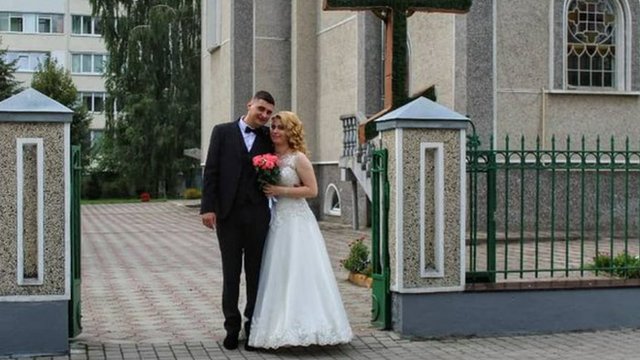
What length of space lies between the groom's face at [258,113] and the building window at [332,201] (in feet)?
55.6

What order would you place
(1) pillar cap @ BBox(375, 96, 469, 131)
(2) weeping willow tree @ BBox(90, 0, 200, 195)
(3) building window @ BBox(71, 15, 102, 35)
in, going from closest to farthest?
(1) pillar cap @ BBox(375, 96, 469, 131)
(2) weeping willow tree @ BBox(90, 0, 200, 195)
(3) building window @ BBox(71, 15, 102, 35)

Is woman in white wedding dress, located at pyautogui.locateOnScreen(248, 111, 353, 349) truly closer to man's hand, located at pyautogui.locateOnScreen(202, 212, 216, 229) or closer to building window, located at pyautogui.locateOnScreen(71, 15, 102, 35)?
man's hand, located at pyautogui.locateOnScreen(202, 212, 216, 229)

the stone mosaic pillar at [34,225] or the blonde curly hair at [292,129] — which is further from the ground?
the blonde curly hair at [292,129]

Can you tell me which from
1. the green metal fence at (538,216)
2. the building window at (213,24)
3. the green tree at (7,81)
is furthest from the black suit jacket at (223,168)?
the green tree at (7,81)

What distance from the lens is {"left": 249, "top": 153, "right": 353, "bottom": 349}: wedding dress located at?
26.1 ft

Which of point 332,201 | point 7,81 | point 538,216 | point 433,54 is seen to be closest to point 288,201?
point 538,216

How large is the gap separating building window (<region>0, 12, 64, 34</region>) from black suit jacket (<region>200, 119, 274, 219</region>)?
59.4 meters

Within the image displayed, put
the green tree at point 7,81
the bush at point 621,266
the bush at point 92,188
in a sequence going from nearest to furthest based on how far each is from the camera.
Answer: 1. the bush at point 621,266
2. the green tree at point 7,81
3. the bush at point 92,188

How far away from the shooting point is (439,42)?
19891 mm

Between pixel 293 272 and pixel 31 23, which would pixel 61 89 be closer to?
pixel 31 23

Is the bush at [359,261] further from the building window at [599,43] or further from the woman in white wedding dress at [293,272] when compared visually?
the building window at [599,43]

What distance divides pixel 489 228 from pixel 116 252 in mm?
10691

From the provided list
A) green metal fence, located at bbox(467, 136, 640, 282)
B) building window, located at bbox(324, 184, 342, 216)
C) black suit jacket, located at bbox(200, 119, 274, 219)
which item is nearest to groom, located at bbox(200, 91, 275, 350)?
black suit jacket, located at bbox(200, 119, 274, 219)

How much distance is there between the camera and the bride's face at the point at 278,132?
8219 millimetres
